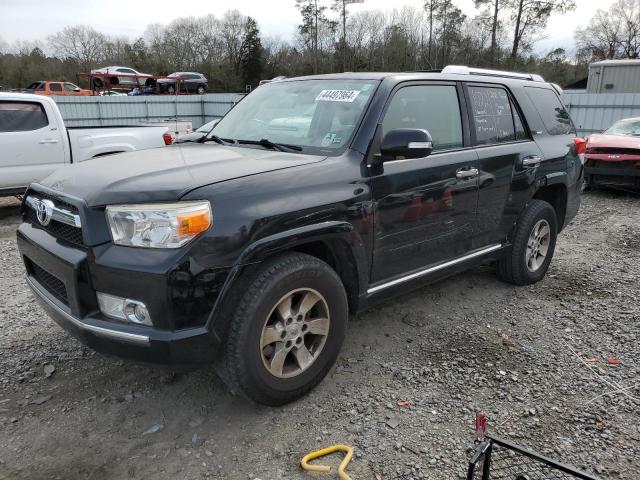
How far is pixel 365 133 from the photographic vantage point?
320 centimetres

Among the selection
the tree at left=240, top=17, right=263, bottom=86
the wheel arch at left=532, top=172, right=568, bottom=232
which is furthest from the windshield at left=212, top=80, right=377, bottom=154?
the tree at left=240, top=17, right=263, bottom=86

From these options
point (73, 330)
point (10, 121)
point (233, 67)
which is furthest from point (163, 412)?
point (233, 67)

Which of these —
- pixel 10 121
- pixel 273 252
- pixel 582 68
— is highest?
pixel 582 68

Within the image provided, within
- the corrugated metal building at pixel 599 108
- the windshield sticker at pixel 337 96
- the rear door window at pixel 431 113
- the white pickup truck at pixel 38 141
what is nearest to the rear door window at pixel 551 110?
the rear door window at pixel 431 113

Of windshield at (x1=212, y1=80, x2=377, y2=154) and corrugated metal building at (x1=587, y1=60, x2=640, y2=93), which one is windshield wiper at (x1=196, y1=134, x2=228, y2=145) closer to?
windshield at (x1=212, y1=80, x2=377, y2=154)

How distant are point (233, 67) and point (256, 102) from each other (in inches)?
2392

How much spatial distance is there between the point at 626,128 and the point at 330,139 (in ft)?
32.6

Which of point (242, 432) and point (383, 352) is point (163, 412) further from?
point (383, 352)

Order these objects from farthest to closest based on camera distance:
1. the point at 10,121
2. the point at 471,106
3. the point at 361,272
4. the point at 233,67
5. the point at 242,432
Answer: the point at 233,67
the point at 10,121
the point at 471,106
the point at 361,272
the point at 242,432

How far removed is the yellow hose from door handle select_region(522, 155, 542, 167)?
9.66ft

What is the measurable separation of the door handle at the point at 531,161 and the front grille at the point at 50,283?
Result: 3644mm

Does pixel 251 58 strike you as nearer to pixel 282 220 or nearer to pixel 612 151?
pixel 612 151

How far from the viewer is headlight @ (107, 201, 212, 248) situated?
A: 2.40 meters

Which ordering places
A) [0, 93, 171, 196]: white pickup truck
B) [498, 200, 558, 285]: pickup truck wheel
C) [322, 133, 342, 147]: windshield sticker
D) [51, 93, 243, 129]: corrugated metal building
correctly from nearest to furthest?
[322, 133, 342, 147]: windshield sticker
[498, 200, 558, 285]: pickup truck wheel
[0, 93, 171, 196]: white pickup truck
[51, 93, 243, 129]: corrugated metal building
